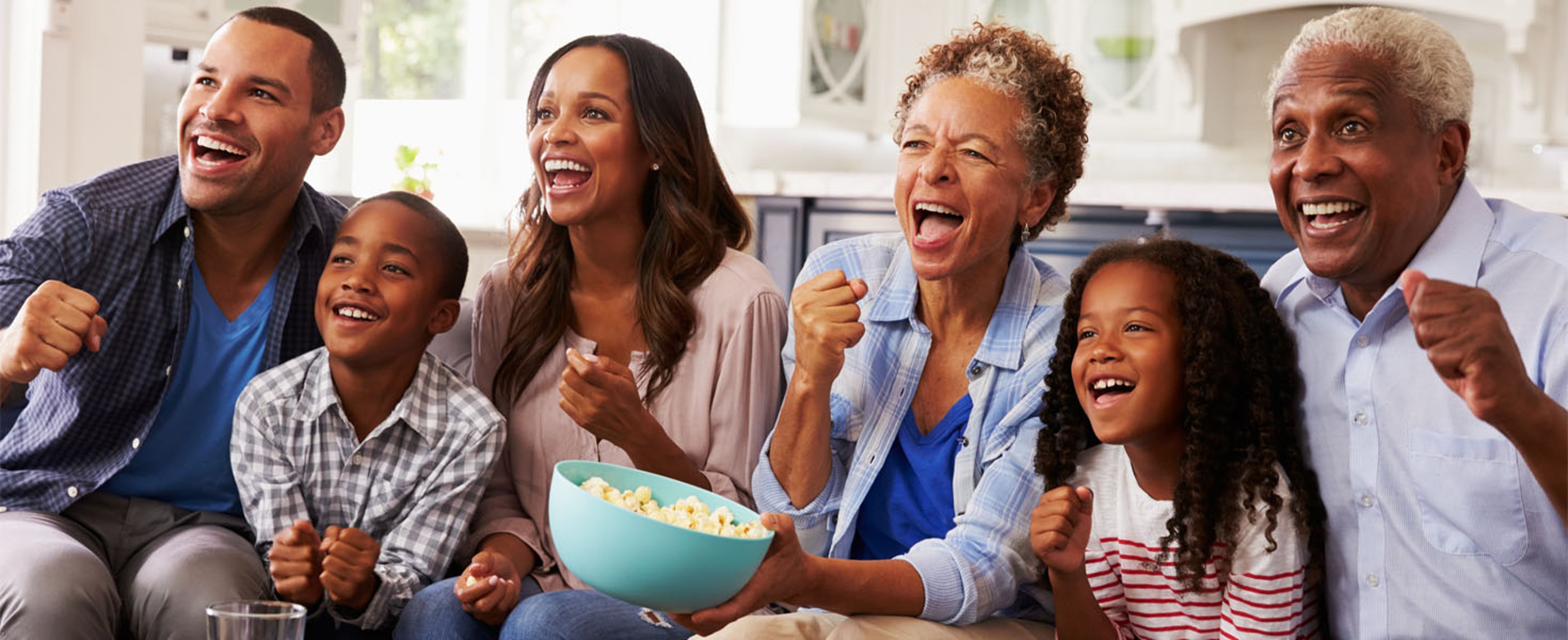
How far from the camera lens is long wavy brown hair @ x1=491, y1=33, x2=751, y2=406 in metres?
2.03

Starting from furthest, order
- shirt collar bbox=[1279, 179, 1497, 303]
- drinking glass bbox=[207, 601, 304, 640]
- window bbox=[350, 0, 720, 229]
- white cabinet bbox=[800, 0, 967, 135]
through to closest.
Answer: white cabinet bbox=[800, 0, 967, 135] < window bbox=[350, 0, 720, 229] < shirt collar bbox=[1279, 179, 1497, 303] < drinking glass bbox=[207, 601, 304, 640]

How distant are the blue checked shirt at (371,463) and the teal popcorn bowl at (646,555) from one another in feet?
1.44

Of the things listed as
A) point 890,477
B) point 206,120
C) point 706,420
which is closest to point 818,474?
point 890,477

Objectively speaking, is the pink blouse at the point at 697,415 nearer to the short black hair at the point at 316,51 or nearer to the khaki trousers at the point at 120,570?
the khaki trousers at the point at 120,570

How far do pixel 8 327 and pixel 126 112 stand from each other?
155 cm

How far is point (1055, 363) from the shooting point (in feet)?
5.78

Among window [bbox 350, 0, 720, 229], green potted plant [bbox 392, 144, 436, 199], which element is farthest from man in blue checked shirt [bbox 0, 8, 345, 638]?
window [bbox 350, 0, 720, 229]

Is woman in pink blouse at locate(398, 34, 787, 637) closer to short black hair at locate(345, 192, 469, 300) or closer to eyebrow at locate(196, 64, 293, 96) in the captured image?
short black hair at locate(345, 192, 469, 300)

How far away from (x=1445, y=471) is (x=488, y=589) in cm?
106

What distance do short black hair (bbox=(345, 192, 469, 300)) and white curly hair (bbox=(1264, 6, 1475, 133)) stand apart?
114 cm

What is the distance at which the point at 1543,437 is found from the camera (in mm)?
1344

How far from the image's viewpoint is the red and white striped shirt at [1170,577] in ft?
5.28

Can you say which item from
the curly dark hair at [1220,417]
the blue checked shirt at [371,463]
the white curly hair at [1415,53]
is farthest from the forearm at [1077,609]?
the blue checked shirt at [371,463]

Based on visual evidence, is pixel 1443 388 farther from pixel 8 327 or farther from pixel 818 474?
pixel 8 327
